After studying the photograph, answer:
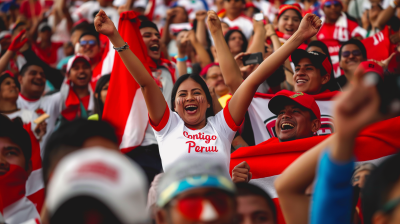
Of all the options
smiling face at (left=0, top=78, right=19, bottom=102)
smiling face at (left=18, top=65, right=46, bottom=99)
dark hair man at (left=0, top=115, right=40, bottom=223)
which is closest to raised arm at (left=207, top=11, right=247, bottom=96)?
dark hair man at (left=0, top=115, right=40, bottom=223)

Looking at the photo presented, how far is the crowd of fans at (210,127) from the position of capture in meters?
1.51

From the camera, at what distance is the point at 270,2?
417 inches

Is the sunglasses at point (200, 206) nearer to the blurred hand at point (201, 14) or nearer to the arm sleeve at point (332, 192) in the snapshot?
the arm sleeve at point (332, 192)

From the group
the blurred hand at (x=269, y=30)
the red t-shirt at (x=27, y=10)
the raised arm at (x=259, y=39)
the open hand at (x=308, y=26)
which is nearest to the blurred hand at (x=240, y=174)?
the open hand at (x=308, y=26)

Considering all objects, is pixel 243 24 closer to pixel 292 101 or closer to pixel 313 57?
pixel 313 57

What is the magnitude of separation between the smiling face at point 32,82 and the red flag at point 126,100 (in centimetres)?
208

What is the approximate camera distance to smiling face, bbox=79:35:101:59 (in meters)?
7.32

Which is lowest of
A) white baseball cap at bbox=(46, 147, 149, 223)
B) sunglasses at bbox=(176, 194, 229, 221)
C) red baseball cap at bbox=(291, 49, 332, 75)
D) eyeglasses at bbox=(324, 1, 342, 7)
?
sunglasses at bbox=(176, 194, 229, 221)

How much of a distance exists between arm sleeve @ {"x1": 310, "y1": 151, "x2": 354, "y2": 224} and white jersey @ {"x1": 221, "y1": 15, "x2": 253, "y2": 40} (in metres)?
6.65

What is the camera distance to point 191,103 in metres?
3.75

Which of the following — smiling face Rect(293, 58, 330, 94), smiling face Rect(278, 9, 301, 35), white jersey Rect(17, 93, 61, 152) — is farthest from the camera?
smiling face Rect(278, 9, 301, 35)

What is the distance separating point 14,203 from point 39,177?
87.9 inches

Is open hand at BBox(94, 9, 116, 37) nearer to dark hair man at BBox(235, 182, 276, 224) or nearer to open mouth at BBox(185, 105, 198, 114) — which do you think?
open mouth at BBox(185, 105, 198, 114)

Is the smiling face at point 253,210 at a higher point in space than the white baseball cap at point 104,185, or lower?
lower
